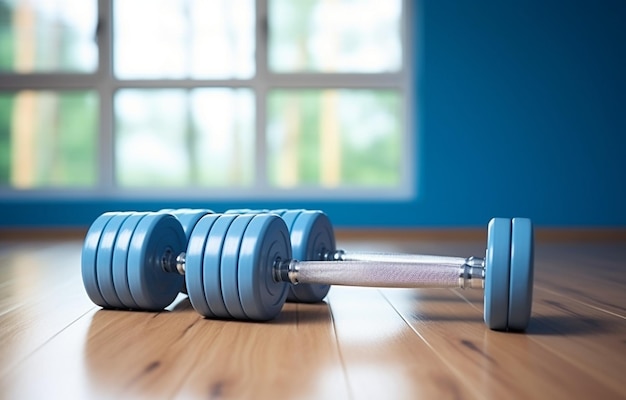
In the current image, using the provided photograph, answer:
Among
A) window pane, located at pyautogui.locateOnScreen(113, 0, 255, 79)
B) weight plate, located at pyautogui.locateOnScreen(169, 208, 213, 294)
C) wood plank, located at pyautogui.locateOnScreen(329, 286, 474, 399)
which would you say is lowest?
wood plank, located at pyautogui.locateOnScreen(329, 286, 474, 399)

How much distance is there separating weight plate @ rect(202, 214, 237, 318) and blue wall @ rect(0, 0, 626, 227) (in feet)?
10.7

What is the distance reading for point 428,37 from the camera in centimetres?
458

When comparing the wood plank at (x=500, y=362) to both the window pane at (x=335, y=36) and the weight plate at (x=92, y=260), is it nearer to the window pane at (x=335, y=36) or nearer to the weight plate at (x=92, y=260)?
the weight plate at (x=92, y=260)

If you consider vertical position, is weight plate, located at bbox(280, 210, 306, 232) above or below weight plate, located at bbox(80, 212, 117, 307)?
above

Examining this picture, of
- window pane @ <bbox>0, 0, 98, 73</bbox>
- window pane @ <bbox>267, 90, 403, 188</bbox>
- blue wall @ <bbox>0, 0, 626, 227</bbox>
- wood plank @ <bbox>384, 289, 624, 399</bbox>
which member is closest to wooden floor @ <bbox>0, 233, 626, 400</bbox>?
wood plank @ <bbox>384, 289, 624, 399</bbox>

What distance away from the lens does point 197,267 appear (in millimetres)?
1450

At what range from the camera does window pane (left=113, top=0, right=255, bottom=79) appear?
4684 millimetres

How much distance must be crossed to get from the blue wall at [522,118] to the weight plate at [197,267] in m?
3.24

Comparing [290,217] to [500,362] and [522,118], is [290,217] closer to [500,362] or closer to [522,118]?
[500,362]

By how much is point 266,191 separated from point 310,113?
0.60 metres

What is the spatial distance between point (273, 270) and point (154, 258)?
0.30m

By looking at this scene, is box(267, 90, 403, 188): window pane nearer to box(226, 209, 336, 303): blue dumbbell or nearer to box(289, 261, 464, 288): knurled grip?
box(226, 209, 336, 303): blue dumbbell

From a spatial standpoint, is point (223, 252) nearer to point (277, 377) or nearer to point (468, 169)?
point (277, 377)

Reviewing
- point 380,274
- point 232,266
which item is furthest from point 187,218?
point 380,274
